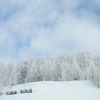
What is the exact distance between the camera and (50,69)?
2842 inches

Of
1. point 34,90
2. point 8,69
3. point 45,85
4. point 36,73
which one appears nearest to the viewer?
point 34,90

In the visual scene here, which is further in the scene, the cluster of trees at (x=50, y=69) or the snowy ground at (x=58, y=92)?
the cluster of trees at (x=50, y=69)

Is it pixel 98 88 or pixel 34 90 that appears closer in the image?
pixel 34 90

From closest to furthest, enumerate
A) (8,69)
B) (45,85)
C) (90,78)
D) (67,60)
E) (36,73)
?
(45,85), (90,78), (36,73), (67,60), (8,69)

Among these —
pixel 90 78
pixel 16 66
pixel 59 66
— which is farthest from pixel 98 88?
pixel 16 66

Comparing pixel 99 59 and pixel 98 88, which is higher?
pixel 99 59

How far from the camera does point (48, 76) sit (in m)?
72.4

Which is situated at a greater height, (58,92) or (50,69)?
(50,69)

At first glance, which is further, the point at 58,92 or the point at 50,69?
the point at 50,69

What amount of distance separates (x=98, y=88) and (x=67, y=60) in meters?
25.8

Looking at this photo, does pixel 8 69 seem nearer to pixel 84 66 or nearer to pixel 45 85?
pixel 84 66

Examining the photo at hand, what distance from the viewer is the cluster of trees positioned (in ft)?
230

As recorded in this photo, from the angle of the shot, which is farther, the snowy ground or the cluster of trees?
the cluster of trees

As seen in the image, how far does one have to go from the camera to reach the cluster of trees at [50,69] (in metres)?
70.3
